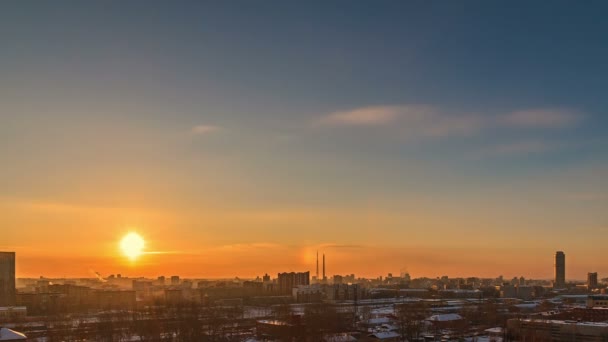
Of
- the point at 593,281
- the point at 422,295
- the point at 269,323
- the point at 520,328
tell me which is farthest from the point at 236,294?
the point at 593,281

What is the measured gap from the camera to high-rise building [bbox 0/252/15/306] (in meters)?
45.7

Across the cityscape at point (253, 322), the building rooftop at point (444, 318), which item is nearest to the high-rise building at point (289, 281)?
the cityscape at point (253, 322)

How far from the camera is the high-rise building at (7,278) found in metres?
45.7

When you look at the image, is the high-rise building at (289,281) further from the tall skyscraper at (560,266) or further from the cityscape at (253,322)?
the tall skyscraper at (560,266)

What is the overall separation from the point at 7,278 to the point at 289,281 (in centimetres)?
3383

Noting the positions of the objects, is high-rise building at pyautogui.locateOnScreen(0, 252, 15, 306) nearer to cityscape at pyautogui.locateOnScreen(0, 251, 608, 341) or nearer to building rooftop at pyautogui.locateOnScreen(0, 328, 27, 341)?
cityscape at pyautogui.locateOnScreen(0, 251, 608, 341)

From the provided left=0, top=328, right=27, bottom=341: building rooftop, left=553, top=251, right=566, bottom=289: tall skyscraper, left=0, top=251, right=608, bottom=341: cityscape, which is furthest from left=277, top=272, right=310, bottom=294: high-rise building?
left=553, top=251, right=566, bottom=289: tall skyscraper

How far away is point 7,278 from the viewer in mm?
46531

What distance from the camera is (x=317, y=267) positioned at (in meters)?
93.9

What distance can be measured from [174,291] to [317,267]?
3793cm

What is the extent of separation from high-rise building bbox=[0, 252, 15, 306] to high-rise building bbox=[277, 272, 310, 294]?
31829 millimetres

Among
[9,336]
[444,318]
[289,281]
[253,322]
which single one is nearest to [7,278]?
[253,322]

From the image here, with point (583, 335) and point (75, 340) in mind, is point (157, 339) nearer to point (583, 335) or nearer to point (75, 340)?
point (75, 340)

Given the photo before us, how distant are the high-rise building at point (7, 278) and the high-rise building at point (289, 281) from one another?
31829 millimetres
